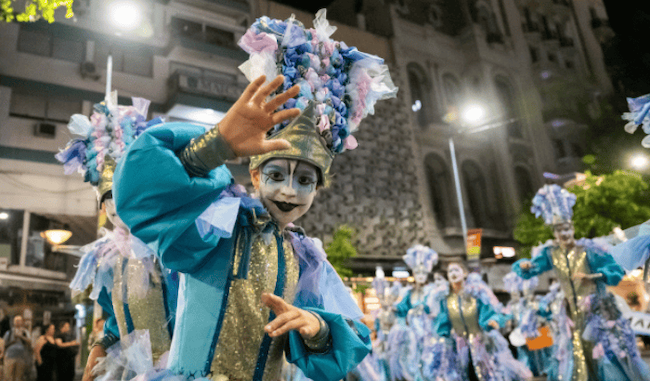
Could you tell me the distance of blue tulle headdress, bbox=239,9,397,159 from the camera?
1964 mm

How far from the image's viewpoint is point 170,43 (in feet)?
39.9

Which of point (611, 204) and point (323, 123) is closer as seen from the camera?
point (323, 123)

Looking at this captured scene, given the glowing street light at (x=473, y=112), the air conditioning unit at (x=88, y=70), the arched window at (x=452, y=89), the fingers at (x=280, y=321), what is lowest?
the fingers at (x=280, y=321)

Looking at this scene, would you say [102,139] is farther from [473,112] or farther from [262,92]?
[473,112]

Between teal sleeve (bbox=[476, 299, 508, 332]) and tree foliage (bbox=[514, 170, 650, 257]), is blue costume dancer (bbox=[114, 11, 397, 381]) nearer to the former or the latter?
teal sleeve (bbox=[476, 299, 508, 332])

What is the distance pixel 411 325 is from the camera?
27.7ft

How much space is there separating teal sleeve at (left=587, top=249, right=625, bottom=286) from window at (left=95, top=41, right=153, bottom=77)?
9997mm

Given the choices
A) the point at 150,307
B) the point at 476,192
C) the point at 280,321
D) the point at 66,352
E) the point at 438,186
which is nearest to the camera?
the point at 280,321

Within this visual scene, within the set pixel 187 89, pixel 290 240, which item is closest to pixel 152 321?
pixel 290 240

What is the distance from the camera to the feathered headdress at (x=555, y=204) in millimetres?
6133

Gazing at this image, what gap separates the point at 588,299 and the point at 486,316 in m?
1.51

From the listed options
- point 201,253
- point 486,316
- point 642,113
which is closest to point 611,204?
point 486,316

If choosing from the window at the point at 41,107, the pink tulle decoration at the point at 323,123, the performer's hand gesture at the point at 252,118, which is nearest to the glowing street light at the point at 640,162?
the window at the point at 41,107

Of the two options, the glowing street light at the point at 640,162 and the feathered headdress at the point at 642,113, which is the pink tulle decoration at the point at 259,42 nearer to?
the feathered headdress at the point at 642,113
